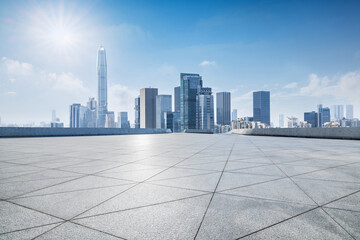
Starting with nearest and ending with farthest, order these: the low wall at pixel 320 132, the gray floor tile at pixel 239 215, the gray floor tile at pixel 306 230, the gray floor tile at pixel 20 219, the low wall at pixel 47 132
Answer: the gray floor tile at pixel 306 230 < the gray floor tile at pixel 239 215 < the gray floor tile at pixel 20 219 < the low wall at pixel 320 132 < the low wall at pixel 47 132

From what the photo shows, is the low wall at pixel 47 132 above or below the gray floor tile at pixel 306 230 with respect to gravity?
above

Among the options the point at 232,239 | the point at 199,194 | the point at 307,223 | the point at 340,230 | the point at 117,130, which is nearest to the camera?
the point at 232,239

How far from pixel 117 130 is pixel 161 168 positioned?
100 ft

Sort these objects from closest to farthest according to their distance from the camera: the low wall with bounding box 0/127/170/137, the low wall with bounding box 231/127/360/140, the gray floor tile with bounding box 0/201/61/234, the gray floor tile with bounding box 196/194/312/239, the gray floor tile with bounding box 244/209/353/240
Result: 1. the gray floor tile with bounding box 244/209/353/240
2. the gray floor tile with bounding box 196/194/312/239
3. the gray floor tile with bounding box 0/201/61/234
4. the low wall with bounding box 231/127/360/140
5. the low wall with bounding box 0/127/170/137

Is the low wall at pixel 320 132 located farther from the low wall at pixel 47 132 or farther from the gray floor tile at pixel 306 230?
the low wall at pixel 47 132

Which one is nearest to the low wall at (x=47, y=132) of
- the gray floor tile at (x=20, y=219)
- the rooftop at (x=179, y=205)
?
the rooftop at (x=179, y=205)

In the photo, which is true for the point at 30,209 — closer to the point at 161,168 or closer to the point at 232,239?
the point at 232,239

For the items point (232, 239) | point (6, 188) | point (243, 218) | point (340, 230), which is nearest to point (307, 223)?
point (340, 230)

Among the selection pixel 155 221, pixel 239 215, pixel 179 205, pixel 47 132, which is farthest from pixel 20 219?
pixel 47 132

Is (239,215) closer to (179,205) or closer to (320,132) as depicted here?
(179,205)

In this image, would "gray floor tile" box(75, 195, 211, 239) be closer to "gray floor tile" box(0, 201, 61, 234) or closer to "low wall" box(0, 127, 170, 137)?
"gray floor tile" box(0, 201, 61, 234)

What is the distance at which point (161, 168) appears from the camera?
18.7 feet

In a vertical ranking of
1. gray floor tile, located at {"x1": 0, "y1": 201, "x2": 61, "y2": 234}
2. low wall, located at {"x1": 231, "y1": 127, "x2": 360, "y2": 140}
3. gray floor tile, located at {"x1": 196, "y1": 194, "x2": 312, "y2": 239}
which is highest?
low wall, located at {"x1": 231, "y1": 127, "x2": 360, "y2": 140}

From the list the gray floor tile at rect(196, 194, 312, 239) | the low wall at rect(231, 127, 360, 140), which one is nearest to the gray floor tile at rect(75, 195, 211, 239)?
the gray floor tile at rect(196, 194, 312, 239)
